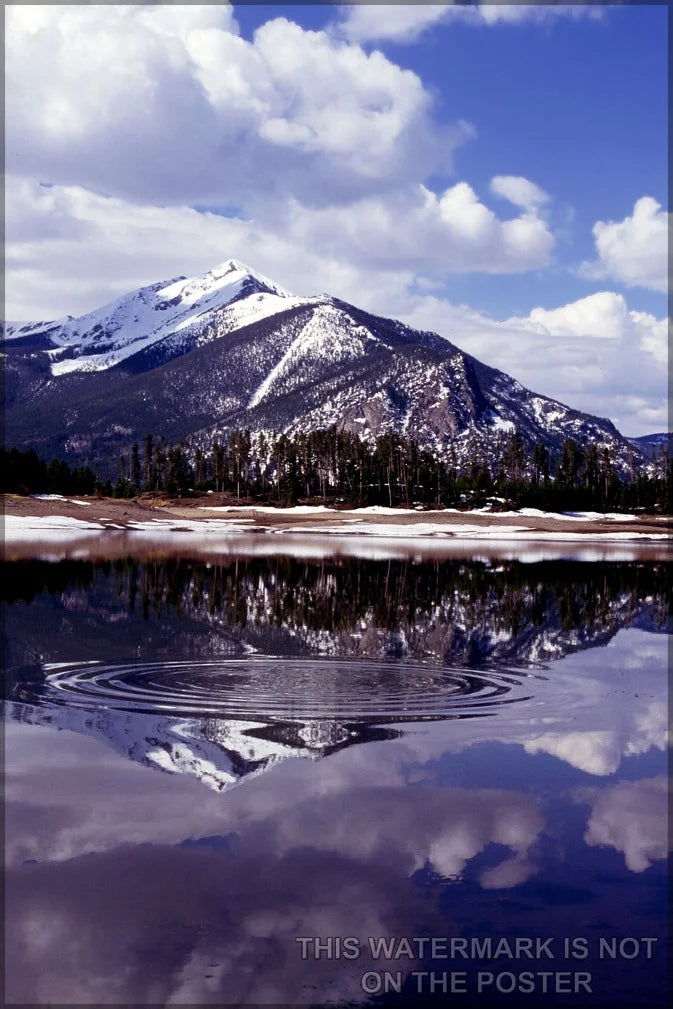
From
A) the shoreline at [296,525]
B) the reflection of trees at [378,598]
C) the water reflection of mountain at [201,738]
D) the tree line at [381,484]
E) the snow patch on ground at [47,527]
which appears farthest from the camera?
the tree line at [381,484]

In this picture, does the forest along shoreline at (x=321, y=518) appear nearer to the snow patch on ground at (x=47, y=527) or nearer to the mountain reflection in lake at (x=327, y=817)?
the snow patch on ground at (x=47, y=527)

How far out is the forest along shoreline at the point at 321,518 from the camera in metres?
112

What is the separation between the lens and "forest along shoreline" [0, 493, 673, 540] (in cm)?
11165

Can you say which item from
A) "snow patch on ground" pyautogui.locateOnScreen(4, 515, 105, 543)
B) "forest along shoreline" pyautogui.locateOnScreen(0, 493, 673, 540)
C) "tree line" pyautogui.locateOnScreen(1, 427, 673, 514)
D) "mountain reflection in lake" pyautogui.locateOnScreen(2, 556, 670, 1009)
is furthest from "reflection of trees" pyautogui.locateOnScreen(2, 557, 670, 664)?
"tree line" pyautogui.locateOnScreen(1, 427, 673, 514)

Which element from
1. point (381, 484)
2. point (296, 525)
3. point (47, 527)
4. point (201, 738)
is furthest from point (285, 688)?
point (381, 484)

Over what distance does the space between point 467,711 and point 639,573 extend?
1565 inches

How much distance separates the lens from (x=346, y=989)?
25.0 feet

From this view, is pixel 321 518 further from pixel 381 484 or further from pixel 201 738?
pixel 201 738

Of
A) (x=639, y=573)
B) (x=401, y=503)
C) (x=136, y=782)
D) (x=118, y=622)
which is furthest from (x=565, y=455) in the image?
(x=136, y=782)

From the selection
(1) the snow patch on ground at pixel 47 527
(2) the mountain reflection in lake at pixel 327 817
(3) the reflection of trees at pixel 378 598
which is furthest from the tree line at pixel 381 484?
(2) the mountain reflection in lake at pixel 327 817

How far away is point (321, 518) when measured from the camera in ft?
435

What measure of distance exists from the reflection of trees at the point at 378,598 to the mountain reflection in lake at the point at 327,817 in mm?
1622

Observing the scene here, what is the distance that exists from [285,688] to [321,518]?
11422 cm

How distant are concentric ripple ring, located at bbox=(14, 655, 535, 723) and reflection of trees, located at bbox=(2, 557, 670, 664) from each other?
2580 millimetres
